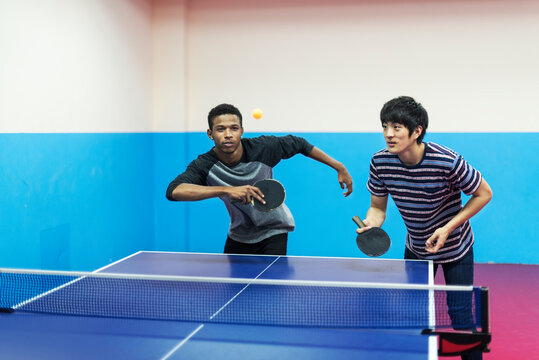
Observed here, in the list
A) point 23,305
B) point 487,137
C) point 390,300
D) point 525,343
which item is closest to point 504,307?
point 525,343

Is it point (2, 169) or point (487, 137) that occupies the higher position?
point (487, 137)

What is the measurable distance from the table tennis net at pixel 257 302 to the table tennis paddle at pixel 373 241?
0.28 m

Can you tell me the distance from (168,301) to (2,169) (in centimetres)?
209

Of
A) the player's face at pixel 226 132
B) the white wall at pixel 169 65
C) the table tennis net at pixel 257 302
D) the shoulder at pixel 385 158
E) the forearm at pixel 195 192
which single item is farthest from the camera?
the white wall at pixel 169 65

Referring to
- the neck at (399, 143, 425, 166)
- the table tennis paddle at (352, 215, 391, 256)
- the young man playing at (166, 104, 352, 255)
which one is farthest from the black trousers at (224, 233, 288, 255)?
the neck at (399, 143, 425, 166)

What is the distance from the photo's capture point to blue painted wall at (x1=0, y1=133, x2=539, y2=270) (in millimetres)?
4793

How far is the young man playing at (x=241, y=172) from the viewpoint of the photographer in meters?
3.31

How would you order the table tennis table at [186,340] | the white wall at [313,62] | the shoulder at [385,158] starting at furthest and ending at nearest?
the white wall at [313,62], the shoulder at [385,158], the table tennis table at [186,340]

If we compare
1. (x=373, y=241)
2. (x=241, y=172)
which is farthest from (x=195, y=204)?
(x=373, y=241)

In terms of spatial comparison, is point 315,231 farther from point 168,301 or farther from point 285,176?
point 168,301

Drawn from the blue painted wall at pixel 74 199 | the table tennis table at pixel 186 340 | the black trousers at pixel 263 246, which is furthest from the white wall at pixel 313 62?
the table tennis table at pixel 186 340

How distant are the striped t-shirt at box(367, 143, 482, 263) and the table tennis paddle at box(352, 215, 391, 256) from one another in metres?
0.16

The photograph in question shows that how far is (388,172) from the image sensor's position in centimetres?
290

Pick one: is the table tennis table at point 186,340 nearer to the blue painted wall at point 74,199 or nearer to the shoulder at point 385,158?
the shoulder at point 385,158
